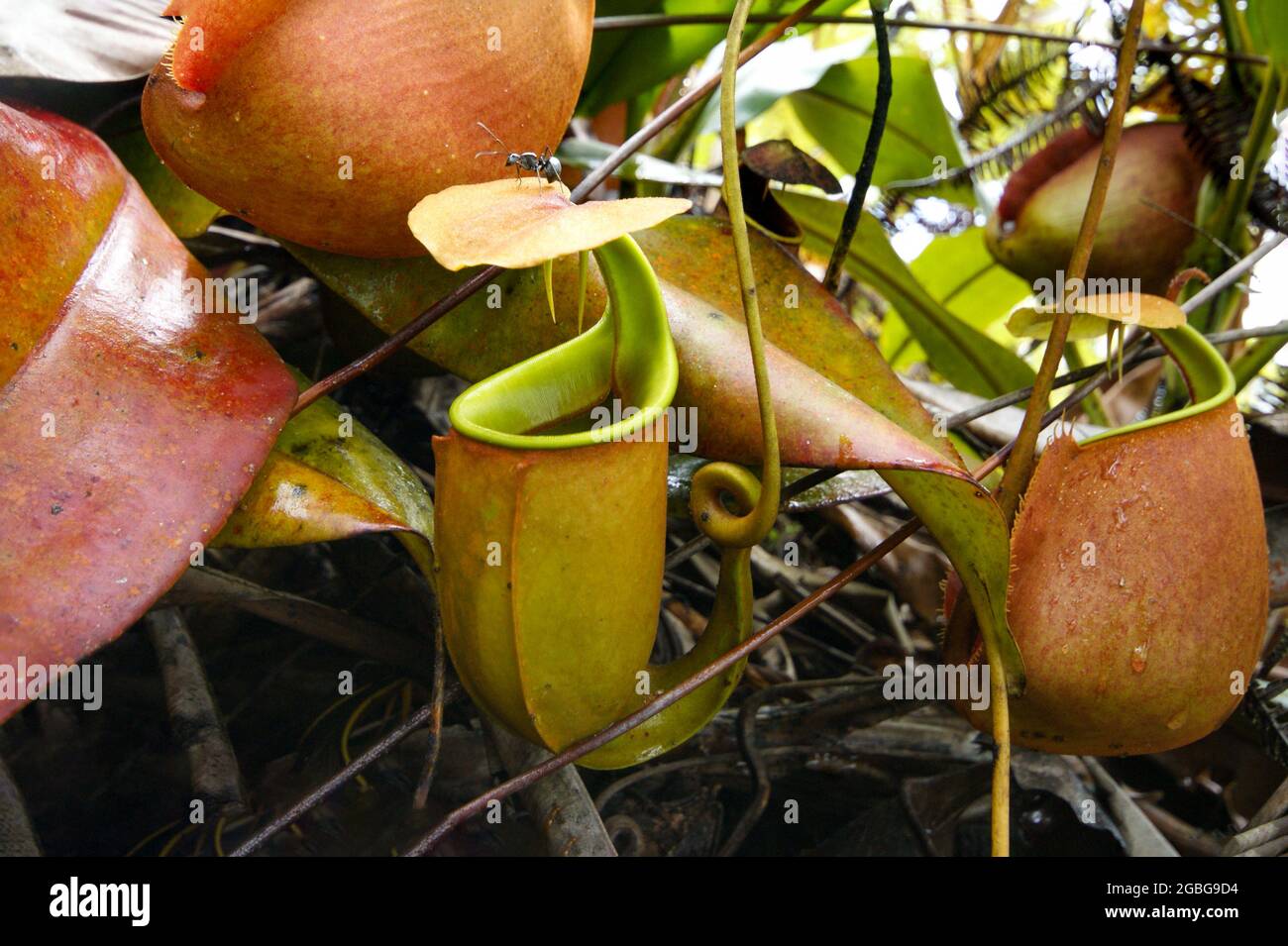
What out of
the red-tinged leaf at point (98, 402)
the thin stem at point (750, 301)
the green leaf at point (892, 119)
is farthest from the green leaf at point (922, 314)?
the red-tinged leaf at point (98, 402)

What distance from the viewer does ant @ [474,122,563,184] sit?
59cm

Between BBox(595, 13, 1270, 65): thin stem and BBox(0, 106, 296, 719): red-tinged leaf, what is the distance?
47cm

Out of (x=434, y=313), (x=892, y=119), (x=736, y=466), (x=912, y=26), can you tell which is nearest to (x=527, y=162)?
(x=434, y=313)

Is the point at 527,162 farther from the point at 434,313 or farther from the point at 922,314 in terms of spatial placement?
the point at 922,314

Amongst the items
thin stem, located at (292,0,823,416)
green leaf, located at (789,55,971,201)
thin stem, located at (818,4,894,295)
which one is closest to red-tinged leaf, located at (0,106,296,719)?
thin stem, located at (292,0,823,416)

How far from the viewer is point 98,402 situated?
58 cm

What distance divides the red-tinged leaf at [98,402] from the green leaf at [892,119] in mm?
874

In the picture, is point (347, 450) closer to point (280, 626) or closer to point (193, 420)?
point (193, 420)

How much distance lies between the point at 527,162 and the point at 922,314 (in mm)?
670

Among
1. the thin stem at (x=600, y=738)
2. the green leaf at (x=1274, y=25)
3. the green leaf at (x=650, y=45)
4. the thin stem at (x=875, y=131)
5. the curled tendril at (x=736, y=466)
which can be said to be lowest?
the thin stem at (x=600, y=738)

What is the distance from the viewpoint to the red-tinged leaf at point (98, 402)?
0.51m

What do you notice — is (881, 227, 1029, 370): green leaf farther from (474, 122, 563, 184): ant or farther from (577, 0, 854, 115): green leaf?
(474, 122, 563, 184): ant

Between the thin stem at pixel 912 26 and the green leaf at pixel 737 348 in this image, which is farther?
the thin stem at pixel 912 26

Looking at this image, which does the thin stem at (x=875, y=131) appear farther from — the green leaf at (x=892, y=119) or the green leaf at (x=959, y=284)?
the green leaf at (x=959, y=284)
